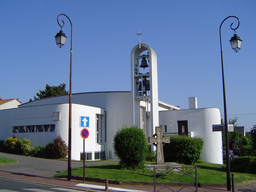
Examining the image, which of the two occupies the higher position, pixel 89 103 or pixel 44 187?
pixel 89 103

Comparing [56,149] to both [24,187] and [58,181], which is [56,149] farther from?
[24,187]

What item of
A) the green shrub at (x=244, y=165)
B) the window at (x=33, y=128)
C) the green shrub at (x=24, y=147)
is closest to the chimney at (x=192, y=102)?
the green shrub at (x=244, y=165)

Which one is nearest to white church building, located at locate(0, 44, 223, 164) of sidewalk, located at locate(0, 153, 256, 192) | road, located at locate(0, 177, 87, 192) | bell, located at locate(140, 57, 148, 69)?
bell, located at locate(140, 57, 148, 69)

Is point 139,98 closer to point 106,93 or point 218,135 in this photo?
Result: point 106,93

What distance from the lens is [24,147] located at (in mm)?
23594

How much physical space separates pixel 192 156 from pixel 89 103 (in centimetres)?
1375

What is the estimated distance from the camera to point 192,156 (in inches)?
793

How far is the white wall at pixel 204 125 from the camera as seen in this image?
2789cm

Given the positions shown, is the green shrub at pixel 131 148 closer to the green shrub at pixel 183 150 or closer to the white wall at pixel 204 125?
the green shrub at pixel 183 150

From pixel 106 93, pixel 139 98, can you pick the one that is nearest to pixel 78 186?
pixel 139 98

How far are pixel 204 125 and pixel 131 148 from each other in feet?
49.1

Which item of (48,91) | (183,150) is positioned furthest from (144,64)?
Answer: (48,91)

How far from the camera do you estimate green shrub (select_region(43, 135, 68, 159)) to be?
22.7m

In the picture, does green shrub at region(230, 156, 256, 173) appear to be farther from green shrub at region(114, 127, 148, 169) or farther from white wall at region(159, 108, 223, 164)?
white wall at region(159, 108, 223, 164)
